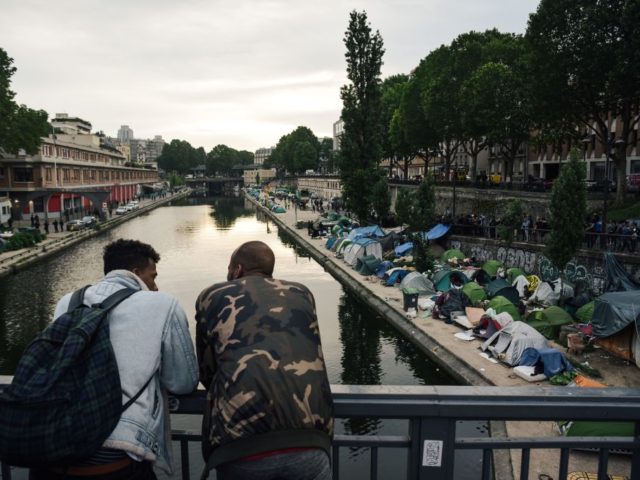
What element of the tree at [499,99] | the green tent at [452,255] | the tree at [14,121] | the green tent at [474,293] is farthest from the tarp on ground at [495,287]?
the tree at [14,121]

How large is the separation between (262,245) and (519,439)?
201cm

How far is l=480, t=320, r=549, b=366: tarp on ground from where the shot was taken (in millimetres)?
15712

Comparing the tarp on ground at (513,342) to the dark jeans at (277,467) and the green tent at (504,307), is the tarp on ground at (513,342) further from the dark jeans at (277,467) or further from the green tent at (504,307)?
the dark jeans at (277,467)

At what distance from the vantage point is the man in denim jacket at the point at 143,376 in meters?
2.46

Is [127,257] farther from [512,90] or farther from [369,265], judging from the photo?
[512,90]

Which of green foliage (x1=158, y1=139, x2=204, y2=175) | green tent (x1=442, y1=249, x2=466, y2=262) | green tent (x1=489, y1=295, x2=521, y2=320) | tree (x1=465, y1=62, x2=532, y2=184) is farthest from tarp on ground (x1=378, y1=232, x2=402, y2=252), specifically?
green foliage (x1=158, y1=139, x2=204, y2=175)

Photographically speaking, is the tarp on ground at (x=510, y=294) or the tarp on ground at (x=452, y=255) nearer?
the tarp on ground at (x=510, y=294)

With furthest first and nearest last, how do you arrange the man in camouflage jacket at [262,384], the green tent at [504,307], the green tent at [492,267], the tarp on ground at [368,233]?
the tarp on ground at [368,233], the green tent at [492,267], the green tent at [504,307], the man in camouflage jacket at [262,384]

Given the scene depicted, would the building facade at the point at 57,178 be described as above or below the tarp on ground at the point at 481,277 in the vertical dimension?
above

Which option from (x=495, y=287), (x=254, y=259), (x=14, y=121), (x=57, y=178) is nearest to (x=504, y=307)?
(x=495, y=287)

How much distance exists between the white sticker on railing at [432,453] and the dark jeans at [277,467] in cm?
81

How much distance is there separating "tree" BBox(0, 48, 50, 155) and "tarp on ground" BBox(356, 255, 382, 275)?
110ft

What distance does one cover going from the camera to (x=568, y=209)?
66.1 ft

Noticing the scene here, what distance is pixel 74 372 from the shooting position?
7.75ft
